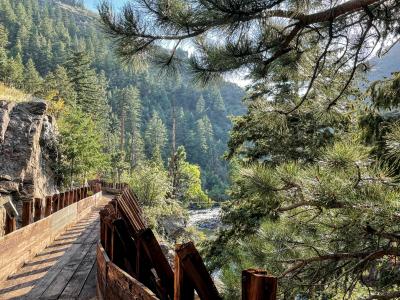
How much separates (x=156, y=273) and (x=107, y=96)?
396ft

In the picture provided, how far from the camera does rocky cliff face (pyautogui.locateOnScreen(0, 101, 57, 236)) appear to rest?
18781 mm

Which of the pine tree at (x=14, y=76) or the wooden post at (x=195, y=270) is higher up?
the pine tree at (x=14, y=76)

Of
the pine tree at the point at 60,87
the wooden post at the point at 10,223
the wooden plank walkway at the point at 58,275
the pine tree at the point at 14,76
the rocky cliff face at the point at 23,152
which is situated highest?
the pine tree at the point at 14,76

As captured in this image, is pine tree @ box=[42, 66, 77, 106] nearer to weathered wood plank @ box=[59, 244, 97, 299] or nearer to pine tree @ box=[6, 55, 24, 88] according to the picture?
pine tree @ box=[6, 55, 24, 88]

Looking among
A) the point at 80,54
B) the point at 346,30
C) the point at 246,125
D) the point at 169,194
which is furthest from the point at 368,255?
the point at 80,54

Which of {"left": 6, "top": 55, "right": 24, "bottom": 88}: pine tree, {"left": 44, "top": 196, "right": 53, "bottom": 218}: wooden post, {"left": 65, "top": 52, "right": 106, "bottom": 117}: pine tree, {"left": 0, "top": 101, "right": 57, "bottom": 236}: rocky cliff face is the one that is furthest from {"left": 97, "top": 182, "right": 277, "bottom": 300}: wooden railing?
{"left": 6, "top": 55, "right": 24, "bottom": 88}: pine tree

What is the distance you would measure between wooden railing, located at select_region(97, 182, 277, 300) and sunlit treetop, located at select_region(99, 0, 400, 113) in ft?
7.55

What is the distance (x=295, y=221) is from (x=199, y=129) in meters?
111

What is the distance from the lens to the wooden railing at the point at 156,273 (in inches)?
53.5

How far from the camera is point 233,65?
185 inches

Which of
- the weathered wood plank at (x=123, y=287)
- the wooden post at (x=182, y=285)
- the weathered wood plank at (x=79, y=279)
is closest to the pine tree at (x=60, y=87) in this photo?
the weathered wood plank at (x=79, y=279)

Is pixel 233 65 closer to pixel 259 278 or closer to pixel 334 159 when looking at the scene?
pixel 334 159

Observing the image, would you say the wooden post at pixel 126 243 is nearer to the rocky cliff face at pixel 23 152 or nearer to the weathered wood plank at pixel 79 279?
the weathered wood plank at pixel 79 279

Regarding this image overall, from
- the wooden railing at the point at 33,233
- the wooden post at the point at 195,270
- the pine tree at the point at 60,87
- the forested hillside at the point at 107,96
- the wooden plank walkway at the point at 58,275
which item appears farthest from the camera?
the forested hillside at the point at 107,96
